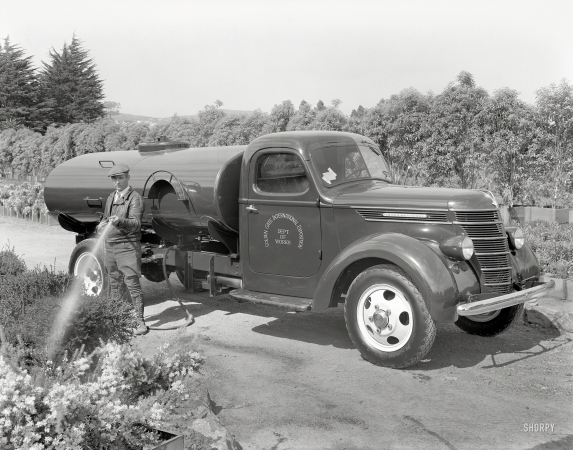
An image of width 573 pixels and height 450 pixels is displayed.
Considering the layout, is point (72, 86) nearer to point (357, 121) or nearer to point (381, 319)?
point (357, 121)

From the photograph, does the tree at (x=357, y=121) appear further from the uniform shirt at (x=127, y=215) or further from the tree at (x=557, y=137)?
the uniform shirt at (x=127, y=215)

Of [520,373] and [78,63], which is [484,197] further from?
[78,63]

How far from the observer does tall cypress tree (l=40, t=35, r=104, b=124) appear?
3916cm

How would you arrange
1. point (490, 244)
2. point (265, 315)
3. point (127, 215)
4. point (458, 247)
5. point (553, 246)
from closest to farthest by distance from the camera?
point (458, 247)
point (490, 244)
point (127, 215)
point (265, 315)
point (553, 246)

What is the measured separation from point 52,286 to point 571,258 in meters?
6.98

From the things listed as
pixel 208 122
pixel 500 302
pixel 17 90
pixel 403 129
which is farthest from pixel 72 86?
pixel 500 302

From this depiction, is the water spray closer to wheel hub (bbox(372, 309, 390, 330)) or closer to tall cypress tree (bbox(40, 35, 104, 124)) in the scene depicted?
wheel hub (bbox(372, 309, 390, 330))

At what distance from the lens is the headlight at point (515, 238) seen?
687 centimetres

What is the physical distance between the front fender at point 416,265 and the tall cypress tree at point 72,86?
3510cm

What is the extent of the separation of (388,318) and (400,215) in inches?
39.0

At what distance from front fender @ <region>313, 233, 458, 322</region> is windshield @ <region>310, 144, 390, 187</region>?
93cm

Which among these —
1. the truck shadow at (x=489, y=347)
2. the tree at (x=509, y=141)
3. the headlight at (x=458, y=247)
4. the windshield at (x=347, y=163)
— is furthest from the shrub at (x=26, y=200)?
the headlight at (x=458, y=247)

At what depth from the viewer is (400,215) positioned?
6.31 meters

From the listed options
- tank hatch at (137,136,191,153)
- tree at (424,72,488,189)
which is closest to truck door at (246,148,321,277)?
tank hatch at (137,136,191,153)
